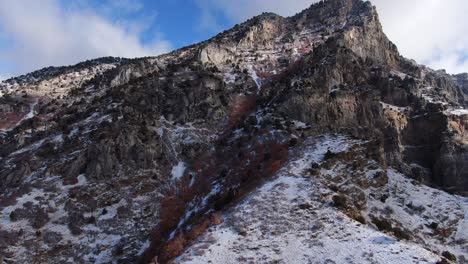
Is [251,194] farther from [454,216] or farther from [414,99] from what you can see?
[414,99]

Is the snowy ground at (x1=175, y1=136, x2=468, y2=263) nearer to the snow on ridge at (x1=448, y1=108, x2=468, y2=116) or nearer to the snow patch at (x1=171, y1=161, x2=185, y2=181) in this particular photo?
the snow patch at (x1=171, y1=161, x2=185, y2=181)

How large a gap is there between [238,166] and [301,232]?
83.0ft

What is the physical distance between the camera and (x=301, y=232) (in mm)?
41688

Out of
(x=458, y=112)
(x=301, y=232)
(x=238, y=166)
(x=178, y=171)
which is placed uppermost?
(x=458, y=112)

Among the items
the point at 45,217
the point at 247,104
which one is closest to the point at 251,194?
the point at 45,217

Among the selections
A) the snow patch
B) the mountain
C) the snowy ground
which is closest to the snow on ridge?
the mountain

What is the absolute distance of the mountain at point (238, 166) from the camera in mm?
43656

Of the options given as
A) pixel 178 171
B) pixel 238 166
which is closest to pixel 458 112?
pixel 238 166

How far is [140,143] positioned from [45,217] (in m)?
19.1

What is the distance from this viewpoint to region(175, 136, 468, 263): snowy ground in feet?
121

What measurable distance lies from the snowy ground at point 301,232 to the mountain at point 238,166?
0.18 meters

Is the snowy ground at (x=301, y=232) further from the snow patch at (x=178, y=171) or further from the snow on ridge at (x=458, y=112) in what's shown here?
the snow on ridge at (x=458, y=112)

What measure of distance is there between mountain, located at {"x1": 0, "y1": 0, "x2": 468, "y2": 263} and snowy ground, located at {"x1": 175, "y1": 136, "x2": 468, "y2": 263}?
0.58 ft

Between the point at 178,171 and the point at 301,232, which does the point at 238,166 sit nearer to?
the point at 178,171
